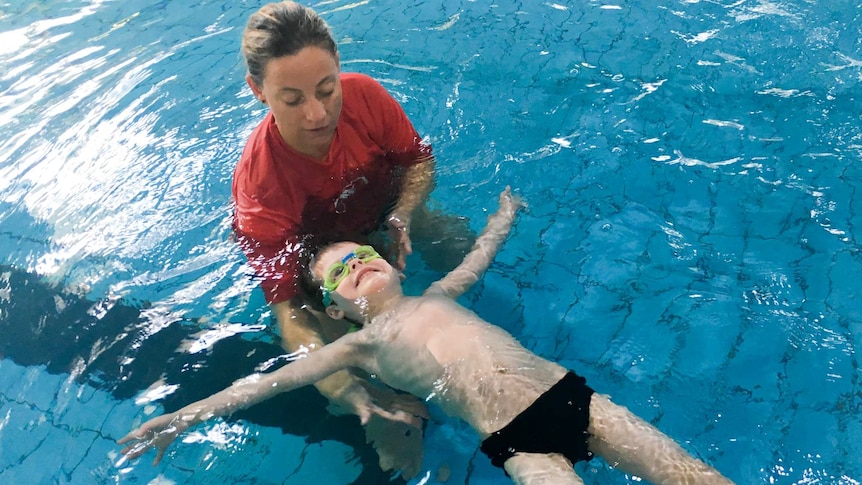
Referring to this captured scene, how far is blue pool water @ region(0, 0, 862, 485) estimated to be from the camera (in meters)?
3.04

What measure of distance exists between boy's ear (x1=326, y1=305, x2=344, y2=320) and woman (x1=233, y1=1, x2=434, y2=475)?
0.11 metres

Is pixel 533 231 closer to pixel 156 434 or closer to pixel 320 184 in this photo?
pixel 320 184

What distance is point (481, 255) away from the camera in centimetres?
353

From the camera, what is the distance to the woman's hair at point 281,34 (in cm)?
284

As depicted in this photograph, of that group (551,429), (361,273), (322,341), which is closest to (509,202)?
(361,273)

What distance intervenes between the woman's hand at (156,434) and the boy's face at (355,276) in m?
0.92

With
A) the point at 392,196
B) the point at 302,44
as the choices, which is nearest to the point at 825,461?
the point at 392,196

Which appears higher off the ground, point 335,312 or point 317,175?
point 317,175

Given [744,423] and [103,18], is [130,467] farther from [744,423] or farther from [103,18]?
[103,18]

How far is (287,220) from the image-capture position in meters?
3.35

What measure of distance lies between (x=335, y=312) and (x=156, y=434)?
102cm

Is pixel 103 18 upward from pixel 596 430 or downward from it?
upward

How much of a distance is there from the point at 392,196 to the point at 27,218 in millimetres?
2887

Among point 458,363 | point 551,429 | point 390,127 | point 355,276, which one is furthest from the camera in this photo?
point 390,127
